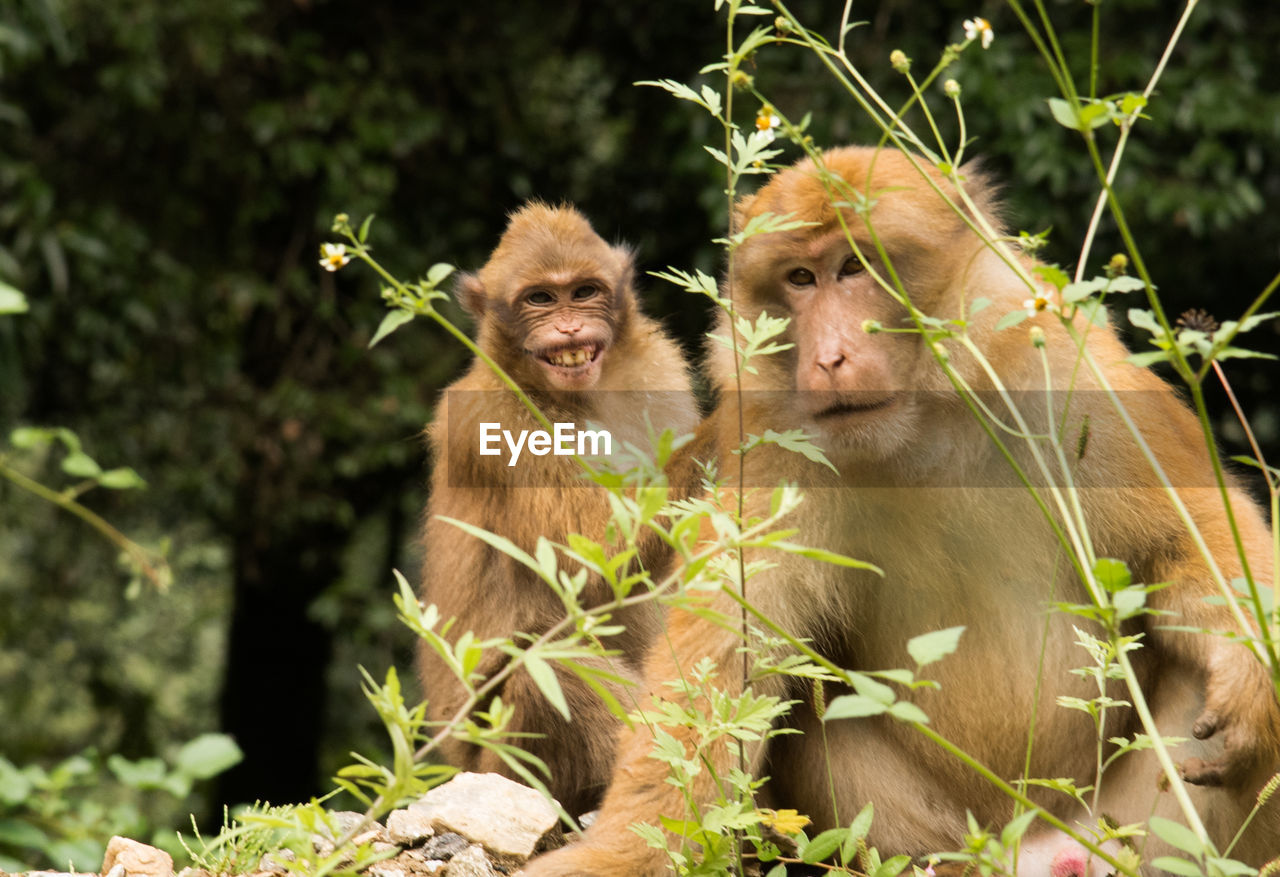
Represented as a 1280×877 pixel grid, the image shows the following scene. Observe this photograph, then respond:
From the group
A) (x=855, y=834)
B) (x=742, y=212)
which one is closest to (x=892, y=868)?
(x=855, y=834)

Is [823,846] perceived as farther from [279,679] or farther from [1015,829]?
[279,679]

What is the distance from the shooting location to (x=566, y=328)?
374 cm

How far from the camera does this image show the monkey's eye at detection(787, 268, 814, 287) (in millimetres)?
2656

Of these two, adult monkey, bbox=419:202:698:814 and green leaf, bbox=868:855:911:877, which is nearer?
green leaf, bbox=868:855:911:877

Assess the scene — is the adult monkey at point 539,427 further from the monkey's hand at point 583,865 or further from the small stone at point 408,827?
the monkey's hand at point 583,865

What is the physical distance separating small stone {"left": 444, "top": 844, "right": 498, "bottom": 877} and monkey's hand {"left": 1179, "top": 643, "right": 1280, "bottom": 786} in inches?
48.3

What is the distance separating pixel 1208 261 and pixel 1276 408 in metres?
0.78

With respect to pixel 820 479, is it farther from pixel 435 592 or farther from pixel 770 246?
pixel 435 592

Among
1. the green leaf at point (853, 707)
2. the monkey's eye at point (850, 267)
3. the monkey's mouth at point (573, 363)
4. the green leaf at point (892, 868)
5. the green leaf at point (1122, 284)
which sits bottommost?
the green leaf at point (892, 868)

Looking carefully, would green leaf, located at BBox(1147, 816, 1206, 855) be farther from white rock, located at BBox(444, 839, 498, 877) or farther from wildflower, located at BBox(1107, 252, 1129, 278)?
white rock, located at BBox(444, 839, 498, 877)

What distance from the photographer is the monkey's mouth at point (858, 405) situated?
2502 mm

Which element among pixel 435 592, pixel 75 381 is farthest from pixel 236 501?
pixel 435 592

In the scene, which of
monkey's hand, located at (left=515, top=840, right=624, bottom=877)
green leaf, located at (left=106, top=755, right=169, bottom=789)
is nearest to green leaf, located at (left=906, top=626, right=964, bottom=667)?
monkey's hand, located at (left=515, top=840, right=624, bottom=877)

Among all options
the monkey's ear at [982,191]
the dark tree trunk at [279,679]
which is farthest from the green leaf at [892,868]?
the dark tree trunk at [279,679]
